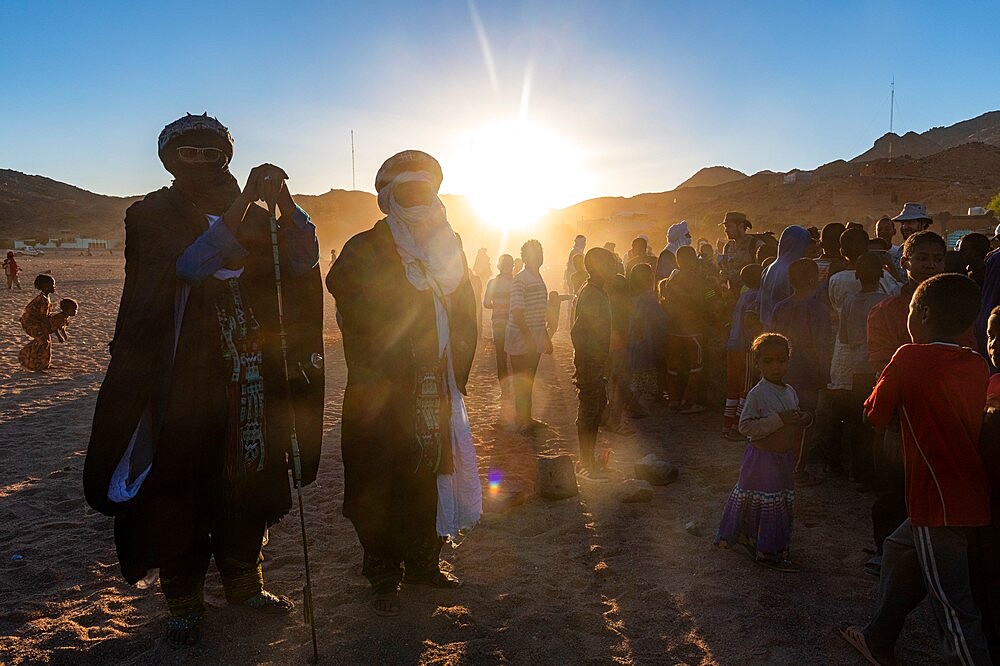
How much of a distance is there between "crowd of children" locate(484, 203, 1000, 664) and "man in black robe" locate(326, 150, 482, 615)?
190cm

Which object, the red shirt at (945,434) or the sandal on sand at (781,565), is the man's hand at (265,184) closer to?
the red shirt at (945,434)

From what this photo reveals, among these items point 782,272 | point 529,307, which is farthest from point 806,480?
point 529,307

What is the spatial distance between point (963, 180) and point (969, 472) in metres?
55.8

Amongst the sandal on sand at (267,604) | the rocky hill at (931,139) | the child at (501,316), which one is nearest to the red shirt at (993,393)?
the sandal on sand at (267,604)

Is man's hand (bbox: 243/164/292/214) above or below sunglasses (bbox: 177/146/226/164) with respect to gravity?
below

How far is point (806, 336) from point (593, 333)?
5.55 feet

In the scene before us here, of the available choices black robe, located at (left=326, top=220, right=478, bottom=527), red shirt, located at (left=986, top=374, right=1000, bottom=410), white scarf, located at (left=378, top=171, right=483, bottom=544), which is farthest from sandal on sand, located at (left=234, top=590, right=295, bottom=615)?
red shirt, located at (left=986, top=374, right=1000, bottom=410)

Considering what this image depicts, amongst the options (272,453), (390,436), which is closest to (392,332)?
(390,436)

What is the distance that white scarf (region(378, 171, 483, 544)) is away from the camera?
3.46 m

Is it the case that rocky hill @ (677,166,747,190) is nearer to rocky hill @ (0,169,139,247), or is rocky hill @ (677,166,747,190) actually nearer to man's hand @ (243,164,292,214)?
rocky hill @ (0,169,139,247)

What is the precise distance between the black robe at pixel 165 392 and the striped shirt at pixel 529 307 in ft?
12.0

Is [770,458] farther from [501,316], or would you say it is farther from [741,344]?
[501,316]

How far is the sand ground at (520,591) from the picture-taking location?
10.3 ft

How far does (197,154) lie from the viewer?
3078 mm
